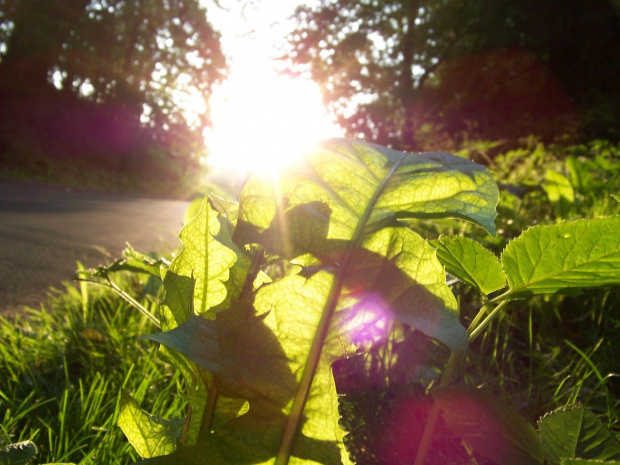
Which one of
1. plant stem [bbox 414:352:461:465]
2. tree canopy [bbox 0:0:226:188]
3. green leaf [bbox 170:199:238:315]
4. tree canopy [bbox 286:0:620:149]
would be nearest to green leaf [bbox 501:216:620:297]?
plant stem [bbox 414:352:461:465]

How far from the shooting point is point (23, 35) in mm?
17500

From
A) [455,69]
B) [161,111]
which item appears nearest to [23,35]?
[161,111]

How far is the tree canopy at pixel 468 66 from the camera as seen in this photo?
14.3 meters

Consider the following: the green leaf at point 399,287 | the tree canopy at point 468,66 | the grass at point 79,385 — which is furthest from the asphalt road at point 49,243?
the tree canopy at point 468,66

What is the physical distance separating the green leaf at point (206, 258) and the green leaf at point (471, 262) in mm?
293

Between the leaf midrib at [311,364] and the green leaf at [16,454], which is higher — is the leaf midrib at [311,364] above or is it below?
above

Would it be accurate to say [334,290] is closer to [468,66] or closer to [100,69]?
[468,66]

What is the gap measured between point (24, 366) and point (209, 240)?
1231 mm

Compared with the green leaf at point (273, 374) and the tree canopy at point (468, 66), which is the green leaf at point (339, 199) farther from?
the tree canopy at point (468, 66)

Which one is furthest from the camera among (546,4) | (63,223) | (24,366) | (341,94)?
(341,94)

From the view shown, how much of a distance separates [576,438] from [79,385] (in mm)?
1440

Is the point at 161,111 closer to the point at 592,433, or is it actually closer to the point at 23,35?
the point at 23,35

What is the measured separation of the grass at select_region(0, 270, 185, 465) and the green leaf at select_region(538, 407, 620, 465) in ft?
2.47

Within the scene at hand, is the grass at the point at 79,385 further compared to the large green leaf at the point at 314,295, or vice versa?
the grass at the point at 79,385
